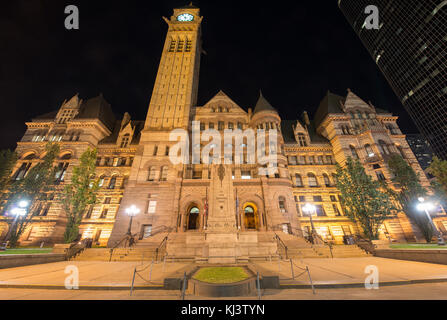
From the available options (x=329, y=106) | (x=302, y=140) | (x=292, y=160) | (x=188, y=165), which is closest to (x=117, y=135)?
(x=188, y=165)

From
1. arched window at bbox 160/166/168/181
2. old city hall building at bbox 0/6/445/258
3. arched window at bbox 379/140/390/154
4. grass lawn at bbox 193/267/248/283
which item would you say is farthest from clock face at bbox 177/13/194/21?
grass lawn at bbox 193/267/248/283

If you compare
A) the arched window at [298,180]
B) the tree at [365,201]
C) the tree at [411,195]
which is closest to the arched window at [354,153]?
the tree at [411,195]

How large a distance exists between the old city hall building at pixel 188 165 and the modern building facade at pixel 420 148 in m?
82.5

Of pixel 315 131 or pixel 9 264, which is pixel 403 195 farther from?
pixel 9 264

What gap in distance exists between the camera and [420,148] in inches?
3563

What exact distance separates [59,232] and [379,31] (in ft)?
318

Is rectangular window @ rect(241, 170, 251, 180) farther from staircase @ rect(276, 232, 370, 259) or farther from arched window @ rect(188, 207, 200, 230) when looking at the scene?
staircase @ rect(276, 232, 370, 259)

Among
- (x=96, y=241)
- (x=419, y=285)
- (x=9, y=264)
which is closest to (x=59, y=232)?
(x=96, y=241)

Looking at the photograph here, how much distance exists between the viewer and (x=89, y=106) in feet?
121

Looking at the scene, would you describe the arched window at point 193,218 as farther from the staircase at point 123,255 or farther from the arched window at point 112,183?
the arched window at point 112,183

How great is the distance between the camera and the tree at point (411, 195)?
72.4 ft

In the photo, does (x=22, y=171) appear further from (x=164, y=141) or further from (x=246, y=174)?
(x=246, y=174)

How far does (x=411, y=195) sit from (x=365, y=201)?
1013 cm

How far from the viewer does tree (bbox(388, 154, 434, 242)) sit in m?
22.1
